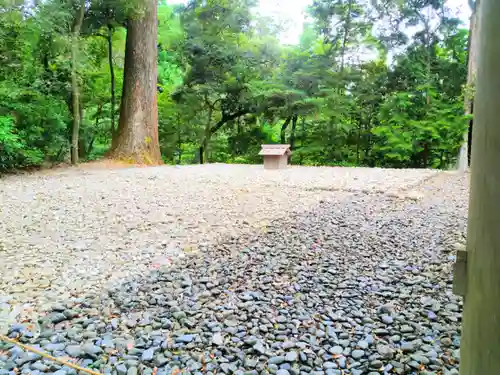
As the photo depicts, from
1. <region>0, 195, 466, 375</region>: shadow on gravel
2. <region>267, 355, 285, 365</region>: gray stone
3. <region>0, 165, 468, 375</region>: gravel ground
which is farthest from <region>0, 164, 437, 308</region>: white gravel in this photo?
<region>267, 355, 285, 365</region>: gray stone

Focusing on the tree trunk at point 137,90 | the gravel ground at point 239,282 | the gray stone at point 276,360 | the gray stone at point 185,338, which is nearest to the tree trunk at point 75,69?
the tree trunk at point 137,90

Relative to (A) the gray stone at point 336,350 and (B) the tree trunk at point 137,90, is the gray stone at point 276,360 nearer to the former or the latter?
(A) the gray stone at point 336,350

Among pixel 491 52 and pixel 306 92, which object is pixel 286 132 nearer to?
pixel 306 92

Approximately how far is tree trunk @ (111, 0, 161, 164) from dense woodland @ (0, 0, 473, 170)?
0.02m

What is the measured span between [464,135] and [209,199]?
5964 millimetres

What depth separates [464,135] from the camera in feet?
25.7

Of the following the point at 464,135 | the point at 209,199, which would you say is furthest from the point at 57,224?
the point at 464,135

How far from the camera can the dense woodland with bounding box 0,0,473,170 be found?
7.42 meters

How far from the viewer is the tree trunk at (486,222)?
0.77m

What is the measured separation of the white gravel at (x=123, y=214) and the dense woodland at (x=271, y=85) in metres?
2.36

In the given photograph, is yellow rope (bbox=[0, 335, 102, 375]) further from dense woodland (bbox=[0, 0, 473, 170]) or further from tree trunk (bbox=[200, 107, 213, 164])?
tree trunk (bbox=[200, 107, 213, 164])

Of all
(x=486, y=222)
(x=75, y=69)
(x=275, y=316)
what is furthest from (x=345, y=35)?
(x=486, y=222)

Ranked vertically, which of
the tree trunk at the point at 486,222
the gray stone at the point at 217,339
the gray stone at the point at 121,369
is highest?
the tree trunk at the point at 486,222

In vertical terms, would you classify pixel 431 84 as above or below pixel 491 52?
above
